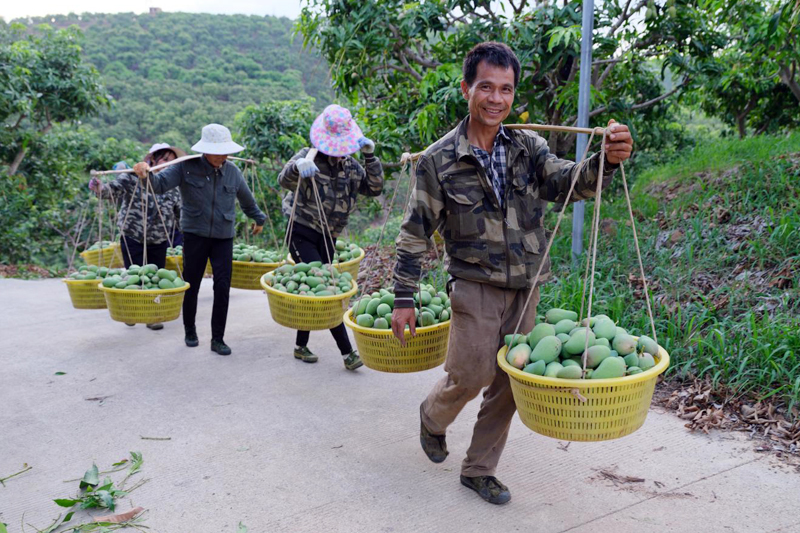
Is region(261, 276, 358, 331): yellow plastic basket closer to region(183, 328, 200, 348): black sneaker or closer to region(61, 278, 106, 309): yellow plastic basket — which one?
region(183, 328, 200, 348): black sneaker

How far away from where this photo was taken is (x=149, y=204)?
5.46 meters

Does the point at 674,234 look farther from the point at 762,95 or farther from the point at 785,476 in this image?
the point at 762,95

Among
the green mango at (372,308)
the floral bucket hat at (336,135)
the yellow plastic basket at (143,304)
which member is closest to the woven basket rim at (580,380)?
the green mango at (372,308)

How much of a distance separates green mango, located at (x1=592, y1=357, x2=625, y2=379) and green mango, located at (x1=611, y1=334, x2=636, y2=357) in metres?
0.13

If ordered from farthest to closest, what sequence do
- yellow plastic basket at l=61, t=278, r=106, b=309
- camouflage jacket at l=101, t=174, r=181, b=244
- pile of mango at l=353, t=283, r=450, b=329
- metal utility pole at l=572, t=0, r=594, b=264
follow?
camouflage jacket at l=101, t=174, r=181, b=244, yellow plastic basket at l=61, t=278, r=106, b=309, metal utility pole at l=572, t=0, r=594, b=264, pile of mango at l=353, t=283, r=450, b=329

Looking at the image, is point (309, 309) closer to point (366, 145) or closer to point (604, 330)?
point (366, 145)

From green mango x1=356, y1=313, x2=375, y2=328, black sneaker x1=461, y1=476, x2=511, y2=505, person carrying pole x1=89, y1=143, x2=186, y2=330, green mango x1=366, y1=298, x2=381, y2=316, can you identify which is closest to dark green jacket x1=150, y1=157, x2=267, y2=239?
person carrying pole x1=89, y1=143, x2=186, y2=330

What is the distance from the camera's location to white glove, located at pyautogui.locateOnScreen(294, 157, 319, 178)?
3852mm

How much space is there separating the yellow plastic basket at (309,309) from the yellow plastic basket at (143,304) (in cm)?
85

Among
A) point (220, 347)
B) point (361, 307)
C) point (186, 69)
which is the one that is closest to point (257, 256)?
point (220, 347)

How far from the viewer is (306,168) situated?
12.7ft

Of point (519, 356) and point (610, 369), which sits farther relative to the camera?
point (519, 356)

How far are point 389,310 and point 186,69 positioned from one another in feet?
65.2

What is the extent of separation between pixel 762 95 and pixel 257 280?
665 centimetres
